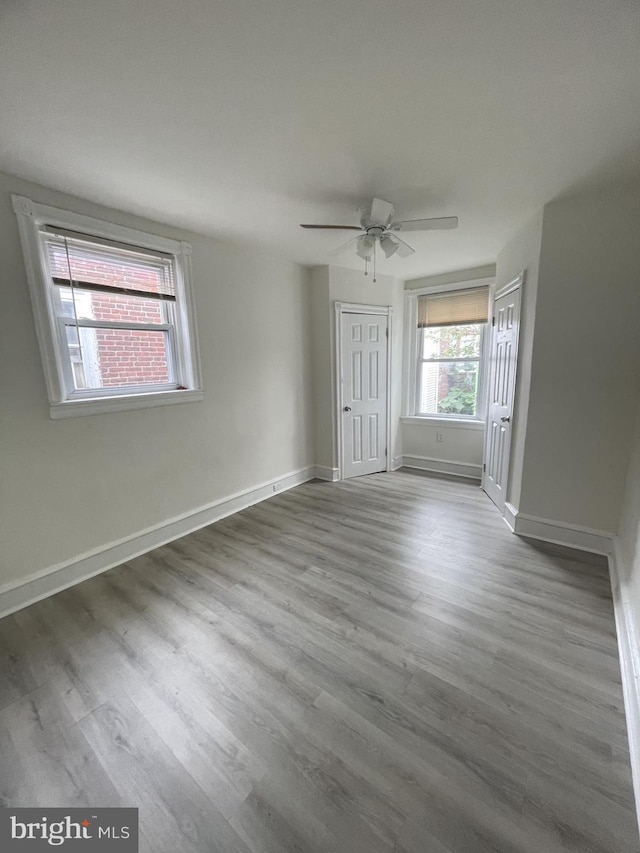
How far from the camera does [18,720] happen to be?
144cm

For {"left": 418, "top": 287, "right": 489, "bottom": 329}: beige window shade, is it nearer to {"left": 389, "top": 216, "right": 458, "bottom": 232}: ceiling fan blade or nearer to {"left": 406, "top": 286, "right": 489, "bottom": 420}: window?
{"left": 406, "top": 286, "right": 489, "bottom": 420}: window

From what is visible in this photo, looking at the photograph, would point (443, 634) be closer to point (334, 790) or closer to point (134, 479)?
point (334, 790)

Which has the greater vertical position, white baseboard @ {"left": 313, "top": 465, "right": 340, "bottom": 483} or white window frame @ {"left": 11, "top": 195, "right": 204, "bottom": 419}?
white window frame @ {"left": 11, "top": 195, "right": 204, "bottom": 419}

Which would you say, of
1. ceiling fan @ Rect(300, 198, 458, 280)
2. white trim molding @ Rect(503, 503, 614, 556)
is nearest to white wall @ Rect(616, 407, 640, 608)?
white trim molding @ Rect(503, 503, 614, 556)

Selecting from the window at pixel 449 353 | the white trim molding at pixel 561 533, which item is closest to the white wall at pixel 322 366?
the window at pixel 449 353

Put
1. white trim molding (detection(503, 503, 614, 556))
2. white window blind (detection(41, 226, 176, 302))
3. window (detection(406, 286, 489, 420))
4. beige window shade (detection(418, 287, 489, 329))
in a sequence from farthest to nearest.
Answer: window (detection(406, 286, 489, 420)) → beige window shade (detection(418, 287, 489, 329)) → white trim molding (detection(503, 503, 614, 556)) → white window blind (detection(41, 226, 176, 302))

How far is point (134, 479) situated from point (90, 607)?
0.91 meters

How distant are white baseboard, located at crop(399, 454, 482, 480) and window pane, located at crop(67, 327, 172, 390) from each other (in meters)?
3.40

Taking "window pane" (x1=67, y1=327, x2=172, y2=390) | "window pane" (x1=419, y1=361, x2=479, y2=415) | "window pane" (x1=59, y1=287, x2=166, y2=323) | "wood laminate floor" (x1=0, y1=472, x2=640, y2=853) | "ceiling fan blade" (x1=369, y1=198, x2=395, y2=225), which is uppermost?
"ceiling fan blade" (x1=369, y1=198, x2=395, y2=225)

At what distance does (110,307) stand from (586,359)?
3.54 metres

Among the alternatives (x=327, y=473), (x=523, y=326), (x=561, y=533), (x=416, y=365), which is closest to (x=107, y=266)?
(x=327, y=473)

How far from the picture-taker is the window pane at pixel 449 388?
14.2 feet

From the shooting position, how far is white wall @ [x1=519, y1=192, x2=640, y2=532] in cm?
229

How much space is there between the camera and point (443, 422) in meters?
4.48
